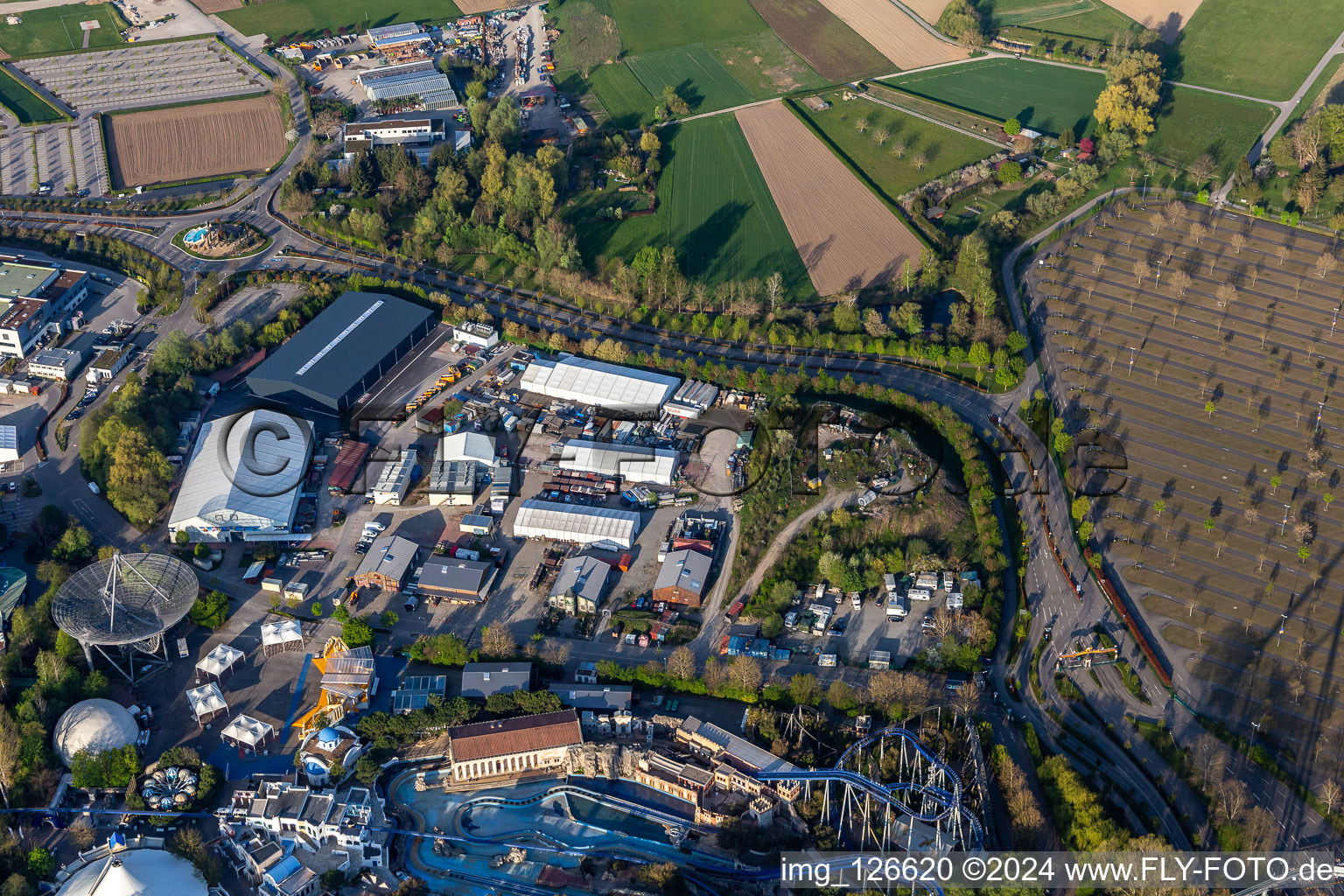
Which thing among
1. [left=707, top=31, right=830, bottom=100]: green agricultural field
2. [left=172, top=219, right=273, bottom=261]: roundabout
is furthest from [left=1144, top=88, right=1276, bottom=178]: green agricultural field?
[left=172, top=219, right=273, bottom=261]: roundabout

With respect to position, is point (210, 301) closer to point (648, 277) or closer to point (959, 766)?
point (648, 277)

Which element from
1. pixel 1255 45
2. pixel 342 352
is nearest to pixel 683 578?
pixel 342 352

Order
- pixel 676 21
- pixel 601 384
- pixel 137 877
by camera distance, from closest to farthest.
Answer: pixel 137 877, pixel 601 384, pixel 676 21

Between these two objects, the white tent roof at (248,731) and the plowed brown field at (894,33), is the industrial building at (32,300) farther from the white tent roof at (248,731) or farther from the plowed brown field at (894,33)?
the plowed brown field at (894,33)

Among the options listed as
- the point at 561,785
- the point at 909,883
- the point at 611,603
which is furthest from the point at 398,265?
the point at 909,883

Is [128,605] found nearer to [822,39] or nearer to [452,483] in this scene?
[452,483]

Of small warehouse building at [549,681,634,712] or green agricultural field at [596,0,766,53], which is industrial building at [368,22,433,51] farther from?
small warehouse building at [549,681,634,712]
